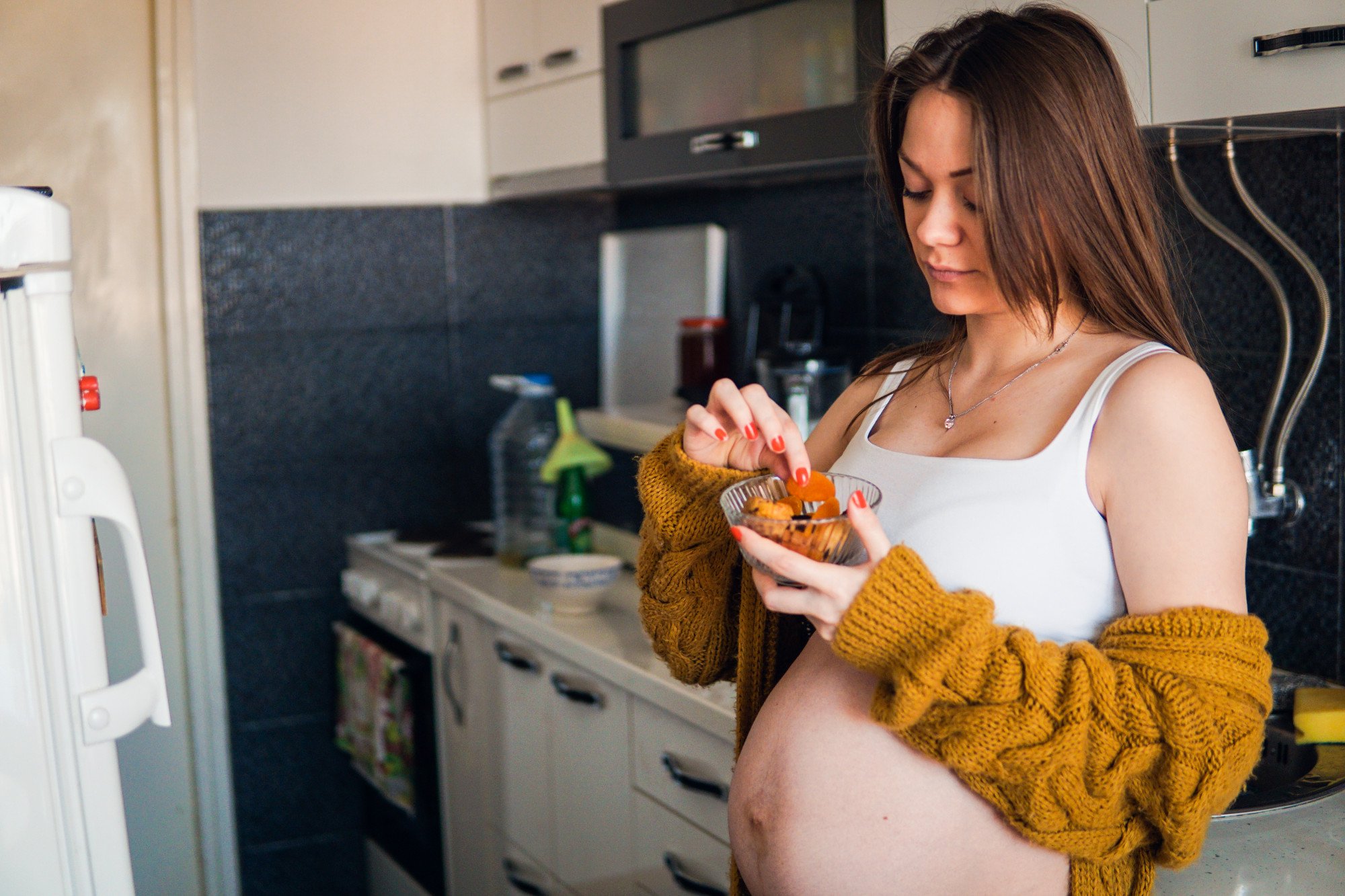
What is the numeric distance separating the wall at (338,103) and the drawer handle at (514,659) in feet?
3.50

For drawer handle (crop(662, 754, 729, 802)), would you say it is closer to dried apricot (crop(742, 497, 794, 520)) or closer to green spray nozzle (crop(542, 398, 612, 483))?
dried apricot (crop(742, 497, 794, 520))

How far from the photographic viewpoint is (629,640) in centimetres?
199

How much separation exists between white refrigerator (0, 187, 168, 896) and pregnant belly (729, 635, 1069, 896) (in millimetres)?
579

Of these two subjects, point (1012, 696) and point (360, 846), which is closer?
point (1012, 696)

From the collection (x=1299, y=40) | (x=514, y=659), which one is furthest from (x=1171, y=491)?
(x=514, y=659)

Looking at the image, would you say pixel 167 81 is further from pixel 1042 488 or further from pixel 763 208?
pixel 1042 488

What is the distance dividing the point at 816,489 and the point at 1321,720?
735mm

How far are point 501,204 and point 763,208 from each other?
2.32 ft

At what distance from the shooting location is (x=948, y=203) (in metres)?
1.07

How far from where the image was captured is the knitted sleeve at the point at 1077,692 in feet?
3.03

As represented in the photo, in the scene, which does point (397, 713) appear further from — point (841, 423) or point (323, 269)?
point (841, 423)

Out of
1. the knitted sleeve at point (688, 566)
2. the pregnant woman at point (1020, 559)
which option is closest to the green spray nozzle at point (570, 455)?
the knitted sleeve at point (688, 566)

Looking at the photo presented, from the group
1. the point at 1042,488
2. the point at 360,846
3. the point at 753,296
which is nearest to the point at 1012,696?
the point at 1042,488

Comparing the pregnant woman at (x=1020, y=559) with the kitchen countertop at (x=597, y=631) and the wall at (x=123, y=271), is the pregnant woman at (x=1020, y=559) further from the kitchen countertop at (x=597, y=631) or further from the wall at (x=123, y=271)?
the wall at (x=123, y=271)
